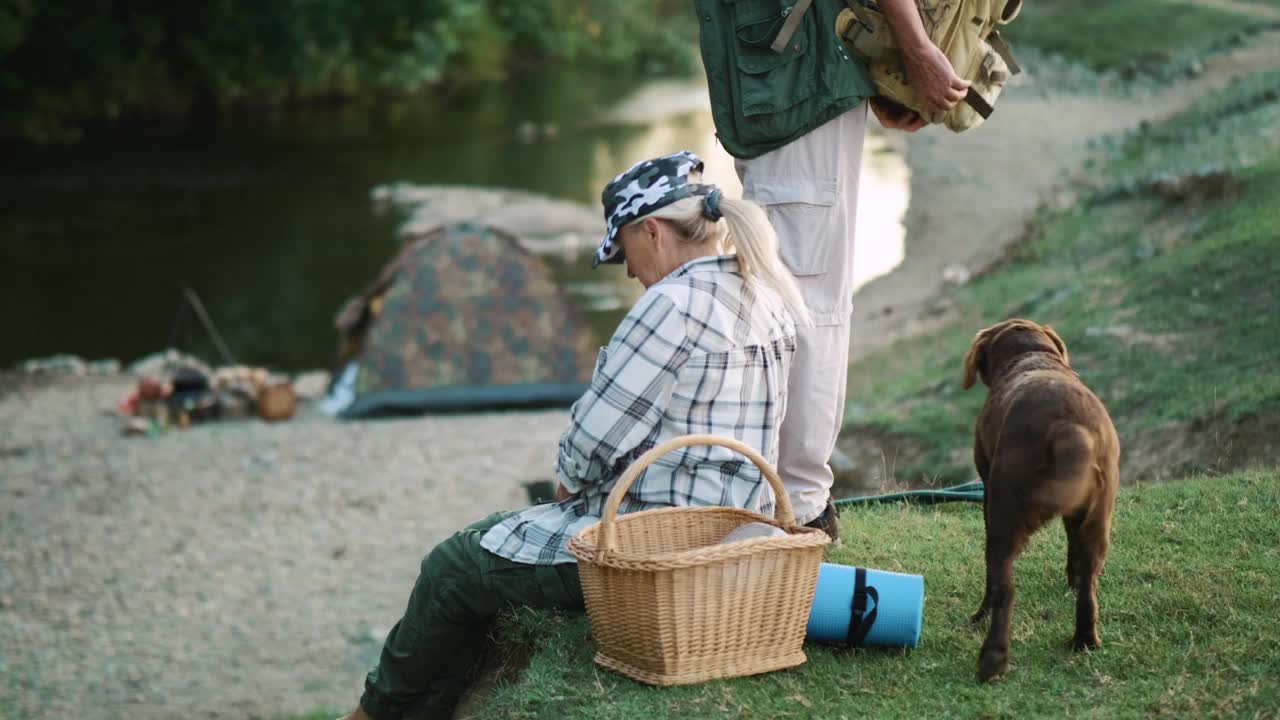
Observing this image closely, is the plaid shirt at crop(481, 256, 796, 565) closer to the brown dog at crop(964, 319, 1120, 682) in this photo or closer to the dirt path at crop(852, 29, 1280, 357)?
the brown dog at crop(964, 319, 1120, 682)

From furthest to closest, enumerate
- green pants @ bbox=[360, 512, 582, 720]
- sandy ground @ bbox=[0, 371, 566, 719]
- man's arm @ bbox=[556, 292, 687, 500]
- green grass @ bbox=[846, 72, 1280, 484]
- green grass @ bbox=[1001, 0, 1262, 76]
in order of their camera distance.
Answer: green grass @ bbox=[1001, 0, 1262, 76], green grass @ bbox=[846, 72, 1280, 484], sandy ground @ bbox=[0, 371, 566, 719], green pants @ bbox=[360, 512, 582, 720], man's arm @ bbox=[556, 292, 687, 500]

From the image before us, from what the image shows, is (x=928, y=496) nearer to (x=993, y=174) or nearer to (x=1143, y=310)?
(x=1143, y=310)

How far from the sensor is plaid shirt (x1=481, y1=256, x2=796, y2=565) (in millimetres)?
3209

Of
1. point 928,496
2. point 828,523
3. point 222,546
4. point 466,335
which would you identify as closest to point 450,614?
point 828,523

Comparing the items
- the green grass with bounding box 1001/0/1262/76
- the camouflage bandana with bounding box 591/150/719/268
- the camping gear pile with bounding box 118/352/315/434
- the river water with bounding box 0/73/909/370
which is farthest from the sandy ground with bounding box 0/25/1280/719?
the green grass with bounding box 1001/0/1262/76

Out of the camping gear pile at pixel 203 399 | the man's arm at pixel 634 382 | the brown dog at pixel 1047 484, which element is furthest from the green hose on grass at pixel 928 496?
the camping gear pile at pixel 203 399

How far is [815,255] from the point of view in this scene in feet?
12.1

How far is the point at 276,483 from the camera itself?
8.84 meters

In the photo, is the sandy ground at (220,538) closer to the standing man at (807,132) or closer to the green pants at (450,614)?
the green pants at (450,614)

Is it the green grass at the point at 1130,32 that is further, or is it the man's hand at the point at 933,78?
the green grass at the point at 1130,32

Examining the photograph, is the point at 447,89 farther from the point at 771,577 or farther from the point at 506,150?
the point at 771,577

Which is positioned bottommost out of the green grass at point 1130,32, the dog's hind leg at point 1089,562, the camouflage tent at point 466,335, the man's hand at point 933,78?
the camouflage tent at point 466,335

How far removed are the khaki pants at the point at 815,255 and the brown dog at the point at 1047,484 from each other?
23.9 inches

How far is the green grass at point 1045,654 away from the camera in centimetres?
305
